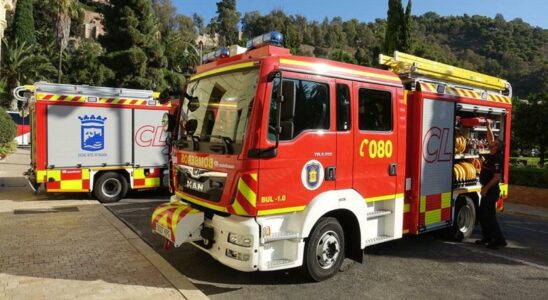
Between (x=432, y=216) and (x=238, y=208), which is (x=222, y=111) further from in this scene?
(x=432, y=216)

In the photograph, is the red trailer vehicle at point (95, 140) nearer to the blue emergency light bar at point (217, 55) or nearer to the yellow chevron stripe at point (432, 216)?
the blue emergency light bar at point (217, 55)

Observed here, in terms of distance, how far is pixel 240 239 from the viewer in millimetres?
4398

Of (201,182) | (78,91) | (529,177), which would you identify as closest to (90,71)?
(78,91)

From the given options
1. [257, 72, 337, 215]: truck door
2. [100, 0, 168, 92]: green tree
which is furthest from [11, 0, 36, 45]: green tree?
[257, 72, 337, 215]: truck door

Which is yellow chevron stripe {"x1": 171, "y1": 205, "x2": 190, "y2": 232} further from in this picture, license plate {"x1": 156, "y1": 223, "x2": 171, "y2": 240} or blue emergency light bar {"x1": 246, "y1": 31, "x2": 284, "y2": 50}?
blue emergency light bar {"x1": 246, "y1": 31, "x2": 284, "y2": 50}

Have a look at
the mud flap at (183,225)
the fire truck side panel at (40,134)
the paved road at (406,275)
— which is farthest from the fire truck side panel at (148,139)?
the mud flap at (183,225)

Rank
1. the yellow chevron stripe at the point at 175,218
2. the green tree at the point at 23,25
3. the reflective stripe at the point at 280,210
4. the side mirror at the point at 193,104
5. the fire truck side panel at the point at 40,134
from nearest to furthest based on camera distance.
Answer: the reflective stripe at the point at 280,210, the yellow chevron stripe at the point at 175,218, the side mirror at the point at 193,104, the fire truck side panel at the point at 40,134, the green tree at the point at 23,25

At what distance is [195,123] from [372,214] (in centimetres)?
254

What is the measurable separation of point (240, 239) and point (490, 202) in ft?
14.9

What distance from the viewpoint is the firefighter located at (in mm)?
6770

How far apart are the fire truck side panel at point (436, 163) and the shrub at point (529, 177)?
6646mm

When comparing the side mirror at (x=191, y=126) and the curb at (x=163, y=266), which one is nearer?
the curb at (x=163, y=266)

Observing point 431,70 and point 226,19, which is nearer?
point 431,70

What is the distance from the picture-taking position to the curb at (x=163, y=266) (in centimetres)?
455
